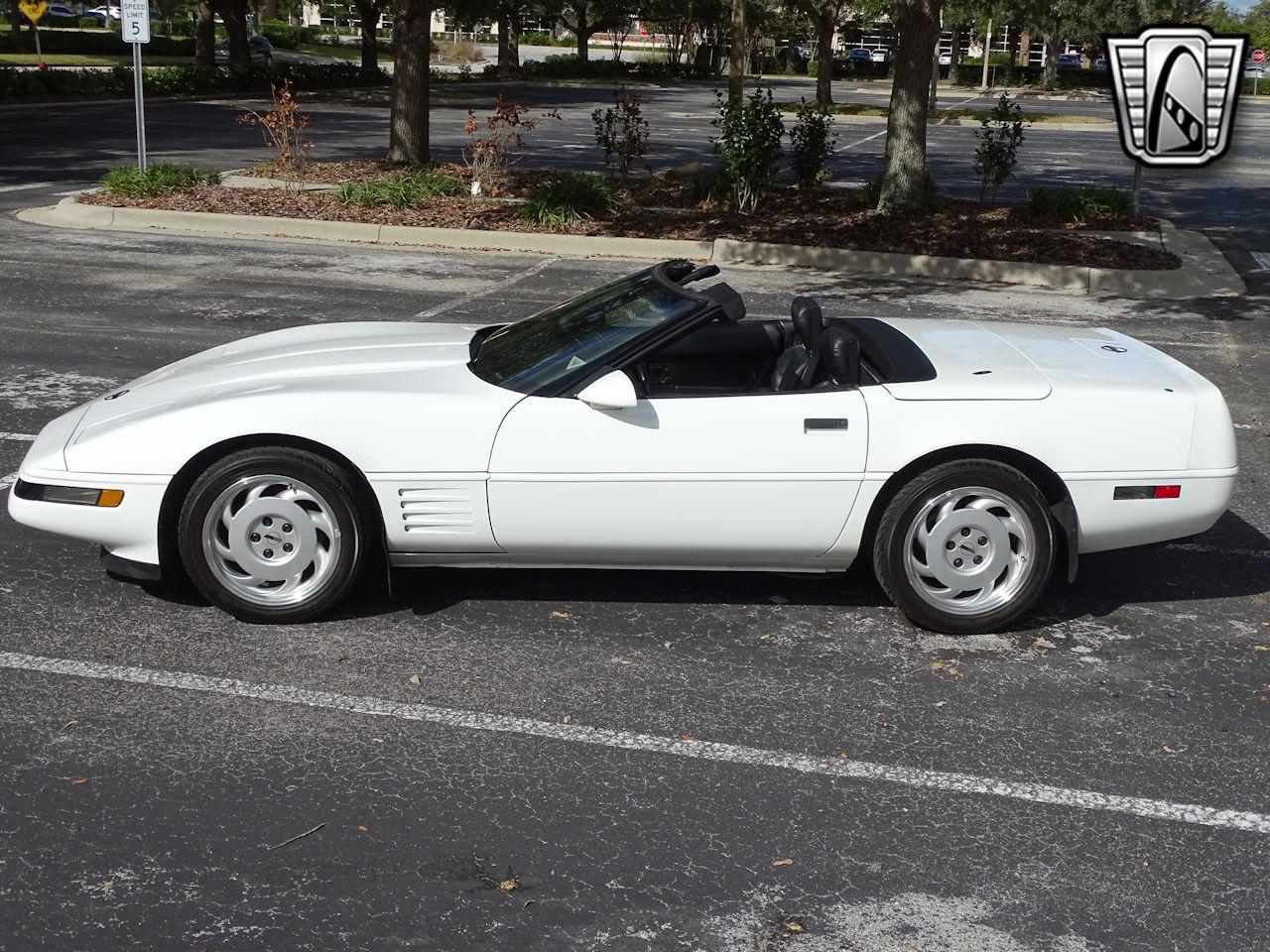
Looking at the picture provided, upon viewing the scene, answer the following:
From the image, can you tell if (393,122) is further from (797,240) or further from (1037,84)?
(1037,84)

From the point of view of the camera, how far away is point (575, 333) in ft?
17.9

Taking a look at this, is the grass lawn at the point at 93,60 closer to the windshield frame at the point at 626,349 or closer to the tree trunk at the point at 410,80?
the tree trunk at the point at 410,80

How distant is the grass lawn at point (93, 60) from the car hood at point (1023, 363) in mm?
48740

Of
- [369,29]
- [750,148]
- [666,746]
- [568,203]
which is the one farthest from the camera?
[369,29]

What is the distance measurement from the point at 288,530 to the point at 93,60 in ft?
190

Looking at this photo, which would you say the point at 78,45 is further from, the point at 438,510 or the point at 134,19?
the point at 438,510

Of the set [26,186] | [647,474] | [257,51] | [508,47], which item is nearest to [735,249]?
[647,474]

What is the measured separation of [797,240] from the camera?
14867 mm

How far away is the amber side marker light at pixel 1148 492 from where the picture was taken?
17.0 ft

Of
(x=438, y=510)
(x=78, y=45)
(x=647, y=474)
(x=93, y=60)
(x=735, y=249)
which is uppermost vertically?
(x=78, y=45)

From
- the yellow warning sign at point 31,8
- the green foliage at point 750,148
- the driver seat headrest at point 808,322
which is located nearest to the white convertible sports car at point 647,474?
the driver seat headrest at point 808,322

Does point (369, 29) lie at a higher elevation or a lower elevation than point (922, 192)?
higher

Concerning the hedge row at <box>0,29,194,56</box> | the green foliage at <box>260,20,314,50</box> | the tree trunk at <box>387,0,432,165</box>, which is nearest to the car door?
the tree trunk at <box>387,0,432,165</box>

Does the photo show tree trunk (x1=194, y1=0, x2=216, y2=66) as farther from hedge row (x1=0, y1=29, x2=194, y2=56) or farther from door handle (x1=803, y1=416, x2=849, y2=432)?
door handle (x1=803, y1=416, x2=849, y2=432)
